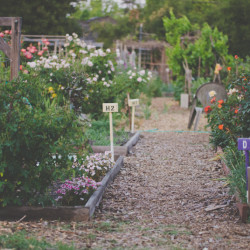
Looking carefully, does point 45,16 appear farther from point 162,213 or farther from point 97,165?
point 162,213

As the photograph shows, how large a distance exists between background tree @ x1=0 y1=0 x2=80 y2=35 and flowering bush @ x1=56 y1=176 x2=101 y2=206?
28.2ft

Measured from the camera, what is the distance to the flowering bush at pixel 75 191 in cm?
390

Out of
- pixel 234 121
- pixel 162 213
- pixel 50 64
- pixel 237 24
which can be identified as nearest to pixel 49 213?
pixel 162 213

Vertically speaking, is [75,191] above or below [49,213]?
above

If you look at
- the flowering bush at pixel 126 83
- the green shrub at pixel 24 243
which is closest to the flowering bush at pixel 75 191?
→ the green shrub at pixel 24 243

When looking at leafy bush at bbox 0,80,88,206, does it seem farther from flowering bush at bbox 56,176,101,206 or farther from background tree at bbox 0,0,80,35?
background tree at bbox 0,0,80,35

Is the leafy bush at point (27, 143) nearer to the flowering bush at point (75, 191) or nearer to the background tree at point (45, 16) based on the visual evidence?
the flowering bush at point (75, 191)

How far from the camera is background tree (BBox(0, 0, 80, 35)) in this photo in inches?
470

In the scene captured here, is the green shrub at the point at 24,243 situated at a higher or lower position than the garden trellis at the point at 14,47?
lower

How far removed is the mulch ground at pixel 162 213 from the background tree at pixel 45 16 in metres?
7.03

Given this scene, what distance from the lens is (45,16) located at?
12.5 meters

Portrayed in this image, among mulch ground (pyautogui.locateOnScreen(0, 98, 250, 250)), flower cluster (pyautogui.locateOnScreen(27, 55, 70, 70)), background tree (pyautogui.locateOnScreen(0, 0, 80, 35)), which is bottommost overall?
mulch ground (pyautogui.locateOnScreen(0, 98, 250, 250))

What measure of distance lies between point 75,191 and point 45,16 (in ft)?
31.6

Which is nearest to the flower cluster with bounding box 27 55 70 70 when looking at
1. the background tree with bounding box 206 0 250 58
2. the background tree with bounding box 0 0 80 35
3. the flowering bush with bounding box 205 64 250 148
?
the flowering bush with bounding box 205 64 250 148
